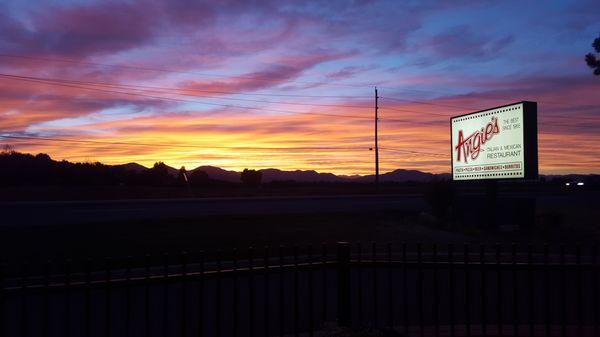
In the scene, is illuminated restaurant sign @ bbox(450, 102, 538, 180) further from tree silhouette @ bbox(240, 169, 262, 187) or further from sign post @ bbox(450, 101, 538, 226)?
tree silhouette @ bbox(240, 169, 262, 187)

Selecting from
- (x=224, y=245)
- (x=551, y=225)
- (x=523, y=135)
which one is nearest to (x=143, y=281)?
(x=224, y=245)

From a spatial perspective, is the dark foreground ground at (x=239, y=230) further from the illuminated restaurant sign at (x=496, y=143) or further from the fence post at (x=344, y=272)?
the fence post at (x=344, y=272)

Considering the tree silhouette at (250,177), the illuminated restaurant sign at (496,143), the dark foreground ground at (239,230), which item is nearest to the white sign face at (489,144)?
the illuminated restaurant sign at (496,143)

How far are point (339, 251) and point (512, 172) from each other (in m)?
19.5

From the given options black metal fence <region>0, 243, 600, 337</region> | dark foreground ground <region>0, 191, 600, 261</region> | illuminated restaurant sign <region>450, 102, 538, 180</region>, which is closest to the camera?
black metal fence <region>0, 243, 600, 337</region>

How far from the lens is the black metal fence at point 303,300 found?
24.7ft

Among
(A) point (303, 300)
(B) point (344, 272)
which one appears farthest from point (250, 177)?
(B) point (344, 272)

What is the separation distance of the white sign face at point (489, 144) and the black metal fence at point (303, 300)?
11.7 meters

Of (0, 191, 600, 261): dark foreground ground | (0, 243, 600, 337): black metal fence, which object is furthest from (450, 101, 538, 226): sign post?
(0, 243, 600, 337): black metal fence

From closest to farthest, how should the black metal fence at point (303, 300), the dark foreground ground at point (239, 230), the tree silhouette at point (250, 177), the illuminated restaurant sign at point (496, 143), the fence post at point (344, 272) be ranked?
1. the black metal fence at point (303, 300)
2. the fence post at point (344, 272)
3. the dark foreground ground at point (239, 230)
4. the illuminated restaurant sign at point (496, 143)
5. the tree silhouette at point (250, 177)

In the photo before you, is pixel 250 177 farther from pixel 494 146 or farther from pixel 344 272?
pixel 344 272

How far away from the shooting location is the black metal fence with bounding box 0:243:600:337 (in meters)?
7.52

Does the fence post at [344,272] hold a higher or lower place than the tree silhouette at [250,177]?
lower

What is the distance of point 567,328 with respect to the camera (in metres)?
9.10
